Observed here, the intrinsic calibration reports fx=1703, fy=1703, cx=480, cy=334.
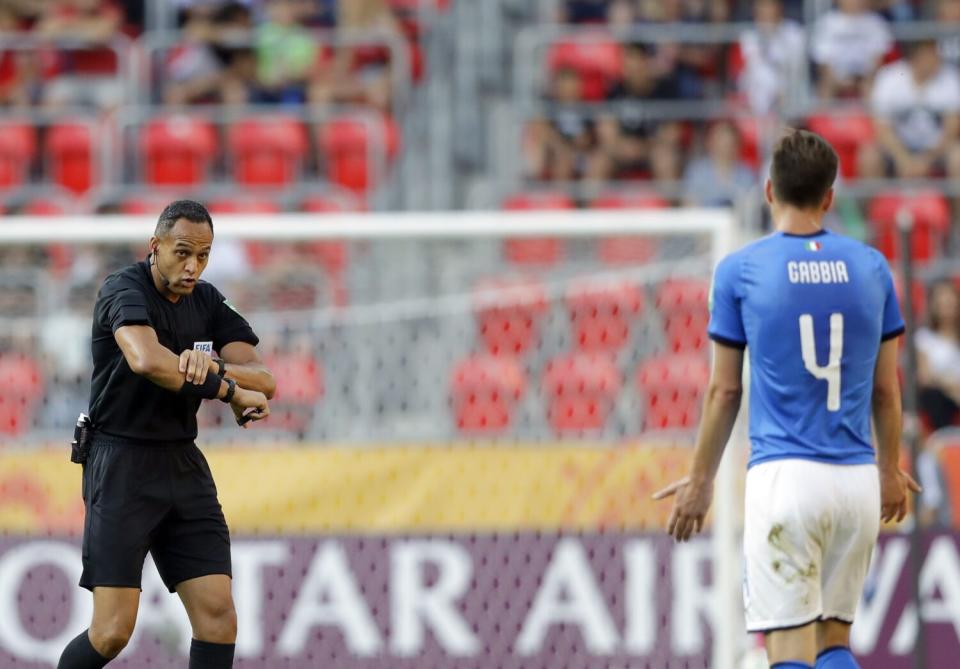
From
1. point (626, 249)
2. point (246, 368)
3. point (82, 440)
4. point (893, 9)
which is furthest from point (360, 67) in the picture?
point (82, 440)

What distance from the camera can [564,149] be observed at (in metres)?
12.0

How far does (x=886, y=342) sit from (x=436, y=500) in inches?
125

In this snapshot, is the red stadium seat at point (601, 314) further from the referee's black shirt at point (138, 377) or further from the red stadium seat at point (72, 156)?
the red stadium seat at point (72, 156)

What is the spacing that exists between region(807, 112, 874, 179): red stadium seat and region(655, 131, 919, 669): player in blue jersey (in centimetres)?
716

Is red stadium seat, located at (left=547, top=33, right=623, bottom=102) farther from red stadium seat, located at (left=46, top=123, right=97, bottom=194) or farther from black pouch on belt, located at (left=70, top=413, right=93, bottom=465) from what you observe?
black pouch on belt, located at (left=70, top=413, right=93, bottom=465)

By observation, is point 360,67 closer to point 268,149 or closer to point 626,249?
point 268,149

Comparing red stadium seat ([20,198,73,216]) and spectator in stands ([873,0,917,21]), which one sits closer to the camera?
red stadium seat ([20,198,73,216])

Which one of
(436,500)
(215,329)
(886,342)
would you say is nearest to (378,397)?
(436,500)

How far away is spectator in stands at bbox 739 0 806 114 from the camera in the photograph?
42.0ft

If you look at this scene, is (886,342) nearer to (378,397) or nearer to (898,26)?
(378,397)

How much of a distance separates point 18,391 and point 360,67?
557 centimetres

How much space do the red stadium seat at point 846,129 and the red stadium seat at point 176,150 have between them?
4384mm

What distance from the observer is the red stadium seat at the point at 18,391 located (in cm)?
803

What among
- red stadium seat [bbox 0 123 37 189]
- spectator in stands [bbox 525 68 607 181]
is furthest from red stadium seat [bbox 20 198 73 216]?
spectator in stands [bbox 525 68 607 181]
